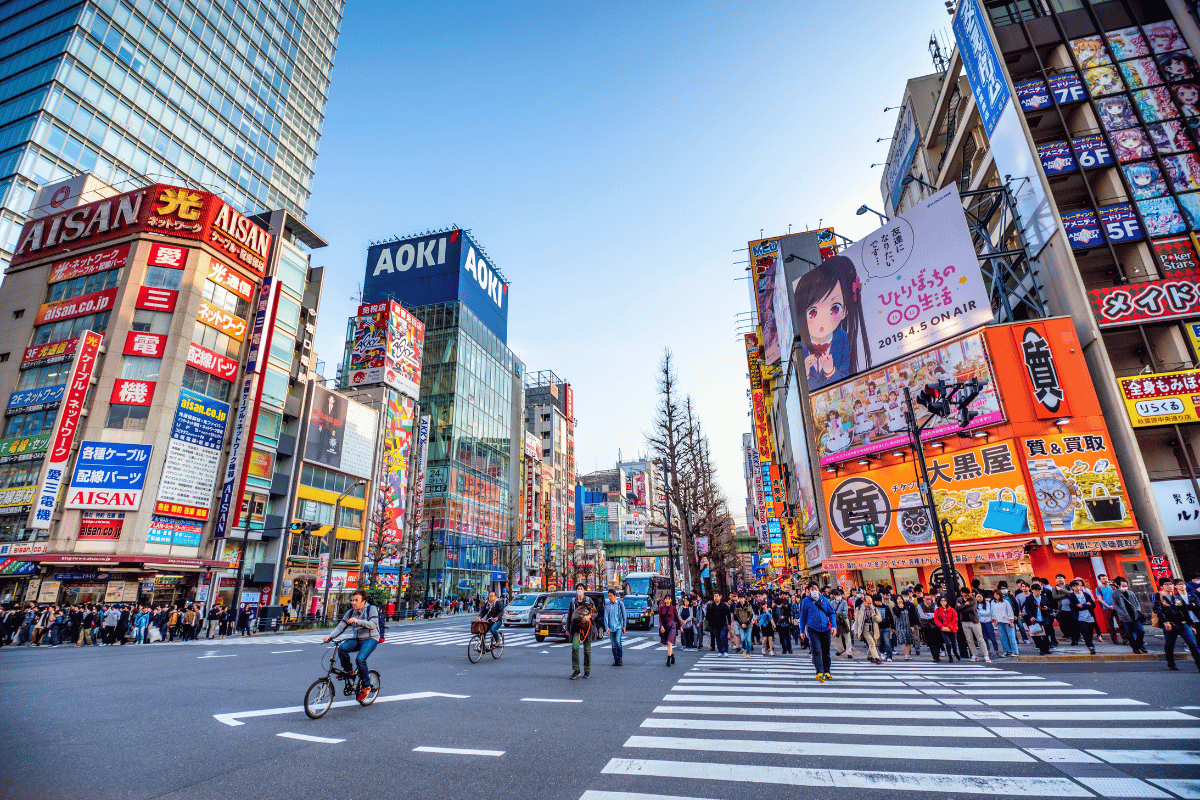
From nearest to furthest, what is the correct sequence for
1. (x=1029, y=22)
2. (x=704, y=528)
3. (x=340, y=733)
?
(x=340, y=733)
(x=1029, y=22)
(x=704, y=528)

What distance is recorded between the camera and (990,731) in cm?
621

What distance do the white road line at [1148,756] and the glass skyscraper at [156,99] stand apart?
59425mm

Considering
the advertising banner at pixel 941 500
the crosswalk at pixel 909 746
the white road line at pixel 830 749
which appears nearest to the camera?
the crosswalk at pixel 909 746

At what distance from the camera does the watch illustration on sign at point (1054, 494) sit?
74.4 ft

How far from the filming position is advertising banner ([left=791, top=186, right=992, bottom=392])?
27.3 metres

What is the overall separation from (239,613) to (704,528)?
1169 inches

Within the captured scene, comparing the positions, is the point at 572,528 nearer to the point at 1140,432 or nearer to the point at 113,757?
the point at 1140,432

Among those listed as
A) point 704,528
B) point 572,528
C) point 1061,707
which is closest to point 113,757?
point 1061,707

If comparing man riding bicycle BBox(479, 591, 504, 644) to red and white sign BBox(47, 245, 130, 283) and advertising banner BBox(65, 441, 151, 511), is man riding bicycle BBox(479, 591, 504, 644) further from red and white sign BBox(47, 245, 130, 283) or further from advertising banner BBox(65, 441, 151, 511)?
red and white sign BBox(47, 245, 130, 283)

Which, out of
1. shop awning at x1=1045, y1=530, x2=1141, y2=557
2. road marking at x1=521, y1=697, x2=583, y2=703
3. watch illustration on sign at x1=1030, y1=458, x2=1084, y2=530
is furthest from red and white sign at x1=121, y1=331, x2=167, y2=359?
shop awning at x1=1045, y1=530, x2=1141, y2=557

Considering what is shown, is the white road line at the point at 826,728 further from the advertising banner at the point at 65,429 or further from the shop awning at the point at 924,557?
→ the advertising banner at the point at 65,429

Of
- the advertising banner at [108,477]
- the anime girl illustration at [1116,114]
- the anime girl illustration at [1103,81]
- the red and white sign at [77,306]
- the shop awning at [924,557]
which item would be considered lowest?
the shop awning at [924,557]

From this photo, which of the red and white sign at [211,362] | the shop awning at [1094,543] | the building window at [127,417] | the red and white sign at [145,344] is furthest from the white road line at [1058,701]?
the red and white sign at [145,344]

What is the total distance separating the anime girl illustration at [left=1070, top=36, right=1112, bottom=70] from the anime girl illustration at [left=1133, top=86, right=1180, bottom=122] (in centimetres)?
264
